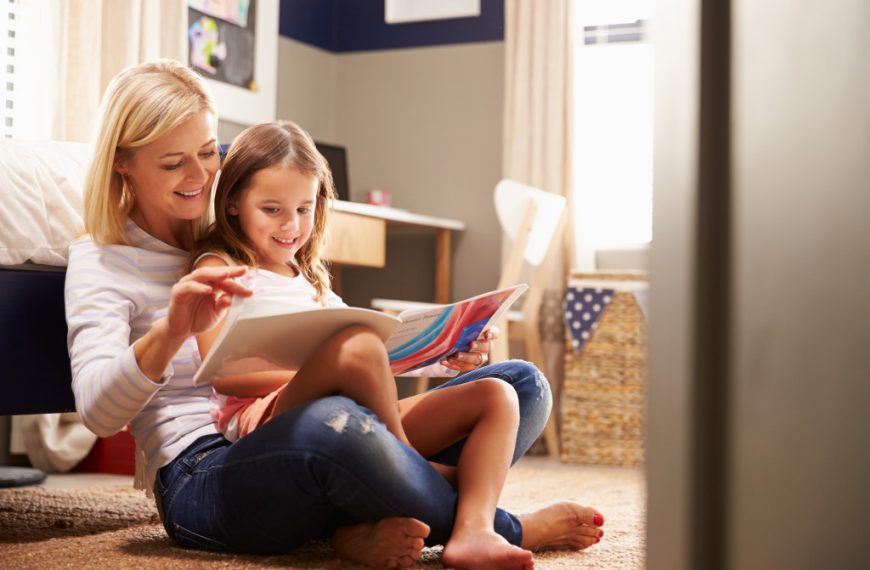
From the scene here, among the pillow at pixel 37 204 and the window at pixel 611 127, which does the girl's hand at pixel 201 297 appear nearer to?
the pillow at pixel 37 204

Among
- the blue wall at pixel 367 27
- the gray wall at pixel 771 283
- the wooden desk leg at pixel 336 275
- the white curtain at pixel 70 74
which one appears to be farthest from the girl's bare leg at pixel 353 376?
the blue wall at pixel 367 27

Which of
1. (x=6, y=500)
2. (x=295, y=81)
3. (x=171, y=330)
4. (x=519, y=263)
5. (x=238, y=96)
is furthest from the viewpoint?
(x=295, y=81)

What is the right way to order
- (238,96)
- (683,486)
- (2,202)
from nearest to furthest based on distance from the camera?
(683,486)
(2,202)
(238,96)

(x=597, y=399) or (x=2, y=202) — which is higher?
(x=2, y=202)

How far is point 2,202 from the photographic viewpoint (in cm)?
147

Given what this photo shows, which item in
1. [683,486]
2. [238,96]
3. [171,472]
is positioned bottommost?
[171,472]

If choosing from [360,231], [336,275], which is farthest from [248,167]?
[336,275]

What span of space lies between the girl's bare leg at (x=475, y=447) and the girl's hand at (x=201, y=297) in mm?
332

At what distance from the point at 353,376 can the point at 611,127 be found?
110 inches

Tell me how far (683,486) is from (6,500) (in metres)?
1.69

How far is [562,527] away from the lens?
4.21 feet

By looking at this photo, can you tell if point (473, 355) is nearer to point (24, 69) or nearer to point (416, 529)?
point (416, 529)

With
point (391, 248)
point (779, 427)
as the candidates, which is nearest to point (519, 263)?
point (391, 248)

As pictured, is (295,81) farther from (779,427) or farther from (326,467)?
(779,427)
